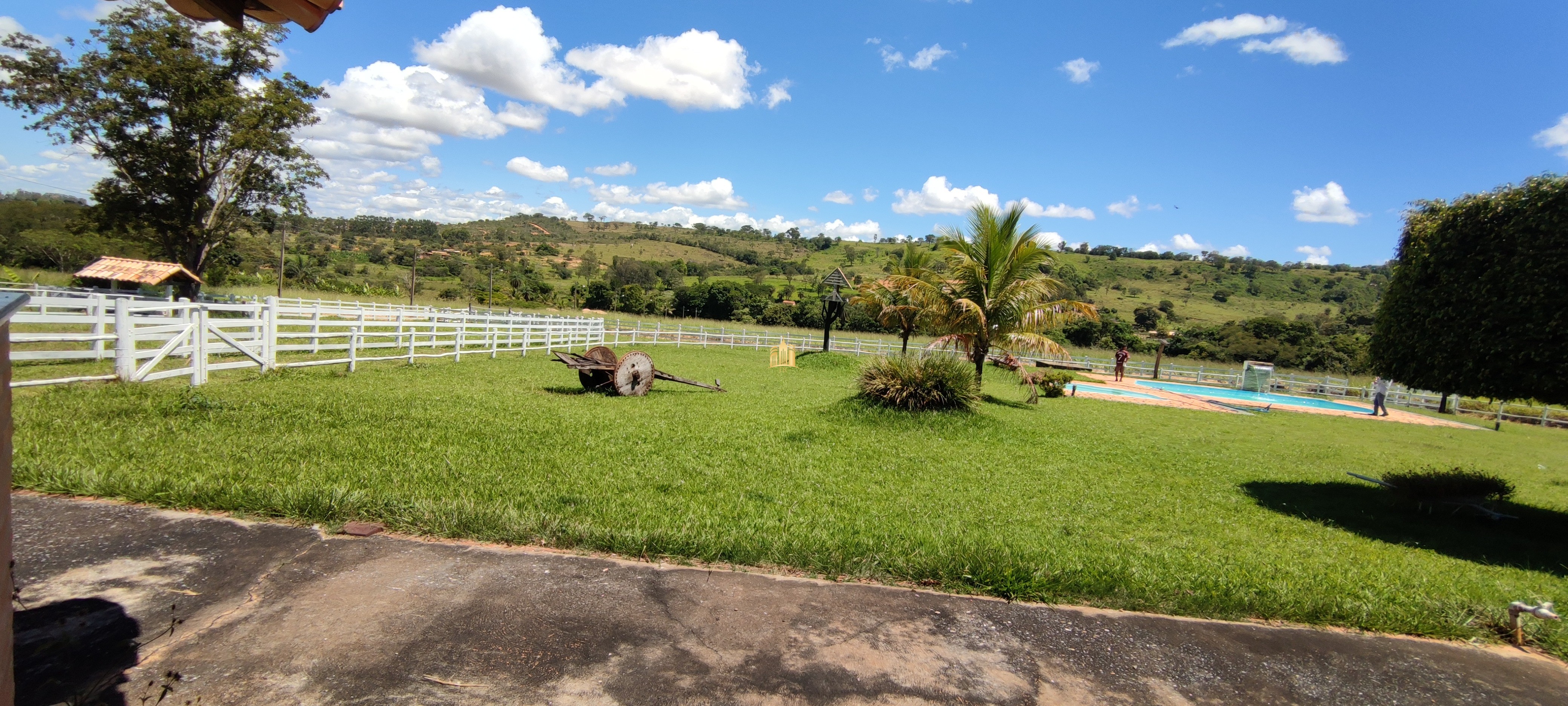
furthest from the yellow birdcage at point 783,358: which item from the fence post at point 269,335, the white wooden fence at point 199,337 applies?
the fence post at point 269,335

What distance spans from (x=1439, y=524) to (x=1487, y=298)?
2.60m

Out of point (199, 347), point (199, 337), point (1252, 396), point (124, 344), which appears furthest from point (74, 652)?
point (1252, 396)

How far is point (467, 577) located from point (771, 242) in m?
152

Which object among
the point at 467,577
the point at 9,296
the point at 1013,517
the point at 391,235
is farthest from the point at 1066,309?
the point at 391,235

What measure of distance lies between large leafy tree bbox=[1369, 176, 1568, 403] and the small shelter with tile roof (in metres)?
36.2

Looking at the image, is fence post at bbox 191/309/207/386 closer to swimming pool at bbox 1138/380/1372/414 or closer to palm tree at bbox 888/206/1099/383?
palm tree at bbox 888/206/1099/383

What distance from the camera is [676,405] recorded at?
1082 centimetres

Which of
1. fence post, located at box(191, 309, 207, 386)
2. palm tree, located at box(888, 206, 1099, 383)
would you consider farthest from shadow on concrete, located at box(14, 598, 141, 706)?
palm tree, located at box(888, 206, 1099, 383)

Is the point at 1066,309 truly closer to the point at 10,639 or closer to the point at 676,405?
the point at 676,405

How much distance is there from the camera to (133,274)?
90.1 ft

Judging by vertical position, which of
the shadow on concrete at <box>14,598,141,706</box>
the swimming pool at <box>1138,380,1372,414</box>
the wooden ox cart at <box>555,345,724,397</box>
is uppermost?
the wooden ox cart at <box>555,345,724,397</box>

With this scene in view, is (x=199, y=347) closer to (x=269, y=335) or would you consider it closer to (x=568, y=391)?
(x=269, y=335)

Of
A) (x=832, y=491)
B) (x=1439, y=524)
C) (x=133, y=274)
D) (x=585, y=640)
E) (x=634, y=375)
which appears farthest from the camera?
(x=133, y=274)

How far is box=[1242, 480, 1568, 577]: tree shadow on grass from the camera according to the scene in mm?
6492
